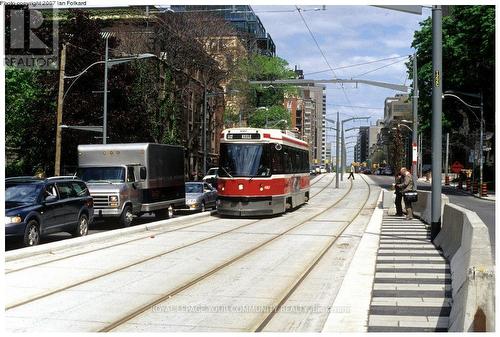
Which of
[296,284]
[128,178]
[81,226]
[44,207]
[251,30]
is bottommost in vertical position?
[296,284]

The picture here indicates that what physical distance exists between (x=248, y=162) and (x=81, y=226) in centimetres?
785

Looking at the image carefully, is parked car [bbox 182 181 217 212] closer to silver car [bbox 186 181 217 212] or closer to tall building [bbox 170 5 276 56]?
silver car [bbox 186 181 217 212]

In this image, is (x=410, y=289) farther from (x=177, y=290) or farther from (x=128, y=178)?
(x=128, y=178)

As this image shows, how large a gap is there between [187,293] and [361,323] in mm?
2882

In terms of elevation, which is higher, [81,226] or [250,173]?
[250,173]

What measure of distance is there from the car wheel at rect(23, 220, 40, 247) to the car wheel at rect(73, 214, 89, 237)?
2.09 m

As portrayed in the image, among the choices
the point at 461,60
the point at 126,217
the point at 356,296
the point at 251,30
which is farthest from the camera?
the point at 251,30

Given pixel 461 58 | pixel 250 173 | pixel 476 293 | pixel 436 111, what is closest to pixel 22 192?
pixel 250 173

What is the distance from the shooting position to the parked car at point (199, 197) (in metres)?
28.2

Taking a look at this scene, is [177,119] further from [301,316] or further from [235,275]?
[301,316]

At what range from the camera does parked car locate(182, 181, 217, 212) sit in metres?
28.2

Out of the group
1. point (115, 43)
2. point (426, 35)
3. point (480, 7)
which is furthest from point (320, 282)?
point (426, 35)

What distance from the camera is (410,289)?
9562mm

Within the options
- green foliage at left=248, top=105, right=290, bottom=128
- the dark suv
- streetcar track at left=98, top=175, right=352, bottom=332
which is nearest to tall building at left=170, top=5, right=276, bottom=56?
green foliage at left=248, top=105, right=290, bottom=128
